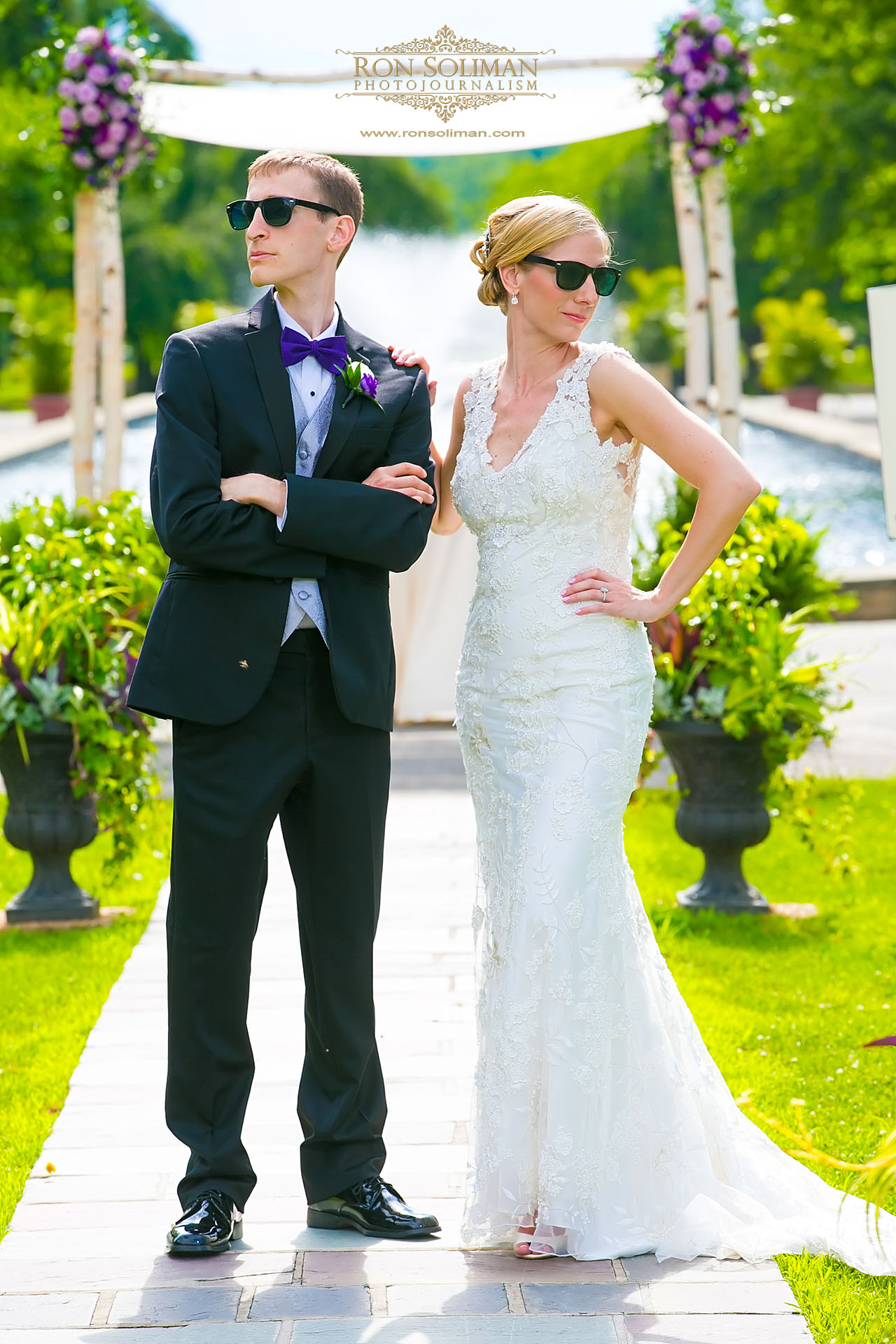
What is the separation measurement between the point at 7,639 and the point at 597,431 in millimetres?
3267

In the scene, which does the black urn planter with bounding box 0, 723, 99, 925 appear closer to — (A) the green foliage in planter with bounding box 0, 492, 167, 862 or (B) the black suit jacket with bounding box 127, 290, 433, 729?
(A) the green foliage in planter with bounding box 0, 492, 167, 862

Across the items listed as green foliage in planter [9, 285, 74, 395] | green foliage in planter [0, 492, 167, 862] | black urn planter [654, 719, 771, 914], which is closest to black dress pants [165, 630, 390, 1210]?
green foliage in planter [0, 492, 167, 862]

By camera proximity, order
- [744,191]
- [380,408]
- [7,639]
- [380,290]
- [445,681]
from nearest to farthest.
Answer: [380,408]
[7,639]
[445,681]
[380,290]
[744,191]

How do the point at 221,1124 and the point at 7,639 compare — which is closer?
the point at 221,1124

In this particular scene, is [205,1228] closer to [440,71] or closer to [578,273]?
[578,273]

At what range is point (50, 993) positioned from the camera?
5465 millimetres

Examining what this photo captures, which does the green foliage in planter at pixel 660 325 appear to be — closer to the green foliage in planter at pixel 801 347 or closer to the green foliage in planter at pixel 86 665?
the green foliage in planter at pixel 801 347

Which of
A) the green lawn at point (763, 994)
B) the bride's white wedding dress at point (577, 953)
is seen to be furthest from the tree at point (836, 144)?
the bride's white wedding dress at point (577, 953)

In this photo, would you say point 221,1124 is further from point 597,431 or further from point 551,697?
point 597,431

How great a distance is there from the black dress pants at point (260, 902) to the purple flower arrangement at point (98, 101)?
6316mm

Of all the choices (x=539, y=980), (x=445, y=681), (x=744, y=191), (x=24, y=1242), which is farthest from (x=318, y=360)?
(x=744, y=191)

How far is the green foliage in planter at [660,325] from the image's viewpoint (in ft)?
102

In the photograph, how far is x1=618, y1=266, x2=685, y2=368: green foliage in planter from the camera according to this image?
1224 inches

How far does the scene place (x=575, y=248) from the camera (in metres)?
3.43
